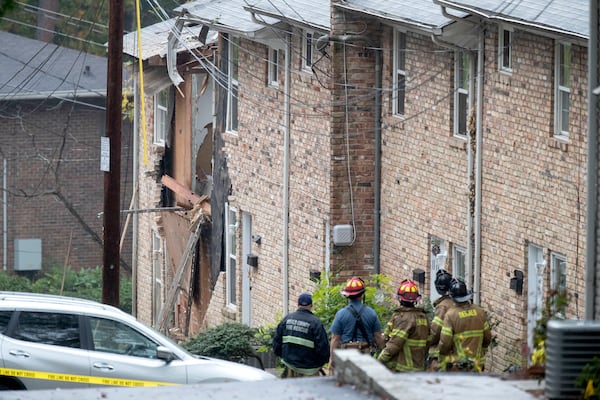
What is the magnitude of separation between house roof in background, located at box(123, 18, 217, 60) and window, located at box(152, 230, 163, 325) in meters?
4.03

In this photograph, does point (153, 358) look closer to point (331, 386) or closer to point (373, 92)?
point (331, 386)

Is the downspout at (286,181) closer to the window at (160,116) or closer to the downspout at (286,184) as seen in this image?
the downspout at (286,184)

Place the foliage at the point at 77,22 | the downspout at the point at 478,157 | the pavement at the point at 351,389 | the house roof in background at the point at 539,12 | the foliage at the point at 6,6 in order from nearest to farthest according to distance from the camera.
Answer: the foliage at the point at 6,6 < the pavement at the point at 351,389 < the house roof in background at the point at 539,12 < the downspout at the point at 478,157 < the foliage at the point at 77,22

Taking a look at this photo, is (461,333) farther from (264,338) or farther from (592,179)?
(264,338)

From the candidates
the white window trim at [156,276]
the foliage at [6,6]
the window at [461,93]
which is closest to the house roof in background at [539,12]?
the window at [461,93]

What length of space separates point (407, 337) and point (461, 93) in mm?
5221

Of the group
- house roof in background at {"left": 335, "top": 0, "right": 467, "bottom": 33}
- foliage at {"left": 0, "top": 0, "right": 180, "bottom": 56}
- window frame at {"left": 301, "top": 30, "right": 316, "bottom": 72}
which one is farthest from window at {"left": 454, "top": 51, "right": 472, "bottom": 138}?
foliage at {"left": 0, "top": 0, "right": 180, "bottom": 56}

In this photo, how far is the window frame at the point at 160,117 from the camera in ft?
103

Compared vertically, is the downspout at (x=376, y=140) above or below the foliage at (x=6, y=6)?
below

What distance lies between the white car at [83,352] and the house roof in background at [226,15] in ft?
29.3

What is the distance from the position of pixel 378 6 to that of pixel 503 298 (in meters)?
4.80

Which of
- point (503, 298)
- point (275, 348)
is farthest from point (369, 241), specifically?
point (275, 348)

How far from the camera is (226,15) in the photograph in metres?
A: 25.9

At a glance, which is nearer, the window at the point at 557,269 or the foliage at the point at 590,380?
the foliage at the point at 590,380
